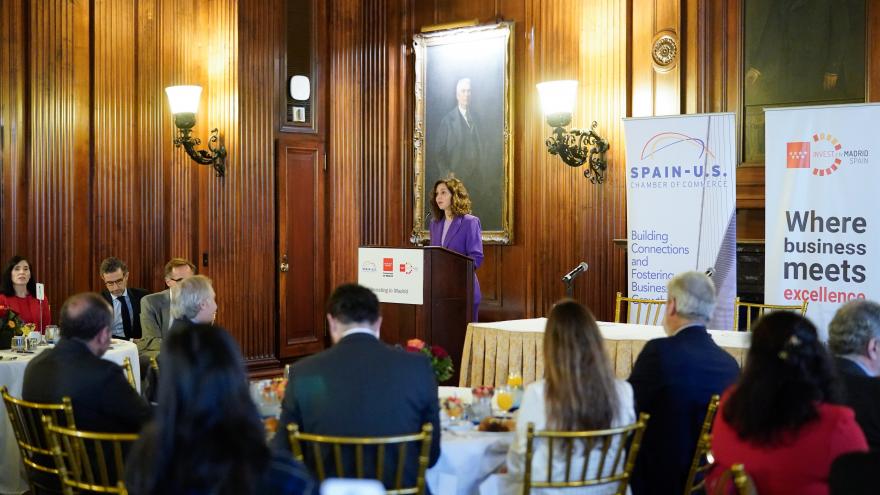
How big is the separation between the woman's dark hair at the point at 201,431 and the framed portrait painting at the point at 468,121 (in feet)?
22.2

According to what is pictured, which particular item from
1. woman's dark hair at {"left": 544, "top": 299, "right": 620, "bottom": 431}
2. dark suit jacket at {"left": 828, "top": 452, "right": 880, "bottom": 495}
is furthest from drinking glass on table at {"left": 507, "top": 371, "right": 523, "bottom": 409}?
A: dark suit jacket at {"left": 828, "top": 452, "right": 880, "bottom": 495}

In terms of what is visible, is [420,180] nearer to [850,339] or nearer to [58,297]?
[58,297]

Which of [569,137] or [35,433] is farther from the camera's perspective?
[569,137]

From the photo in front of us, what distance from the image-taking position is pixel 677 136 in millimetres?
6918

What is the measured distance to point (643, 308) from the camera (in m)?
7.16

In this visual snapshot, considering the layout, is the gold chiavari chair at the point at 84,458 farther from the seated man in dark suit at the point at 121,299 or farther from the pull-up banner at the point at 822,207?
the pull-up banner at the point at 822,207

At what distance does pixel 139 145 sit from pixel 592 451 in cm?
598

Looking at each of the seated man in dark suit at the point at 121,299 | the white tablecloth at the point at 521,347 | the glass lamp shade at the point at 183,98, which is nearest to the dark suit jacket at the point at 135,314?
the seated man in dark suit at the point at 121,299

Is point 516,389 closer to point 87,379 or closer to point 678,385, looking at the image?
point 678,385

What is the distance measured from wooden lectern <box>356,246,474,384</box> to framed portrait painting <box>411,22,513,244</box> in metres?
1.76

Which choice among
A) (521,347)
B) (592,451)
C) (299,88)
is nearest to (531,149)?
(299,88)

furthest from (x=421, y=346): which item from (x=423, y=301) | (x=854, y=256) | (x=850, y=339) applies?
(x=854, y=256)

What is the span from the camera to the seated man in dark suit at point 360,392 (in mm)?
2928

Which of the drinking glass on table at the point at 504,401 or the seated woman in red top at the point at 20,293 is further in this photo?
the seated woman in red top at the point at 20,293
